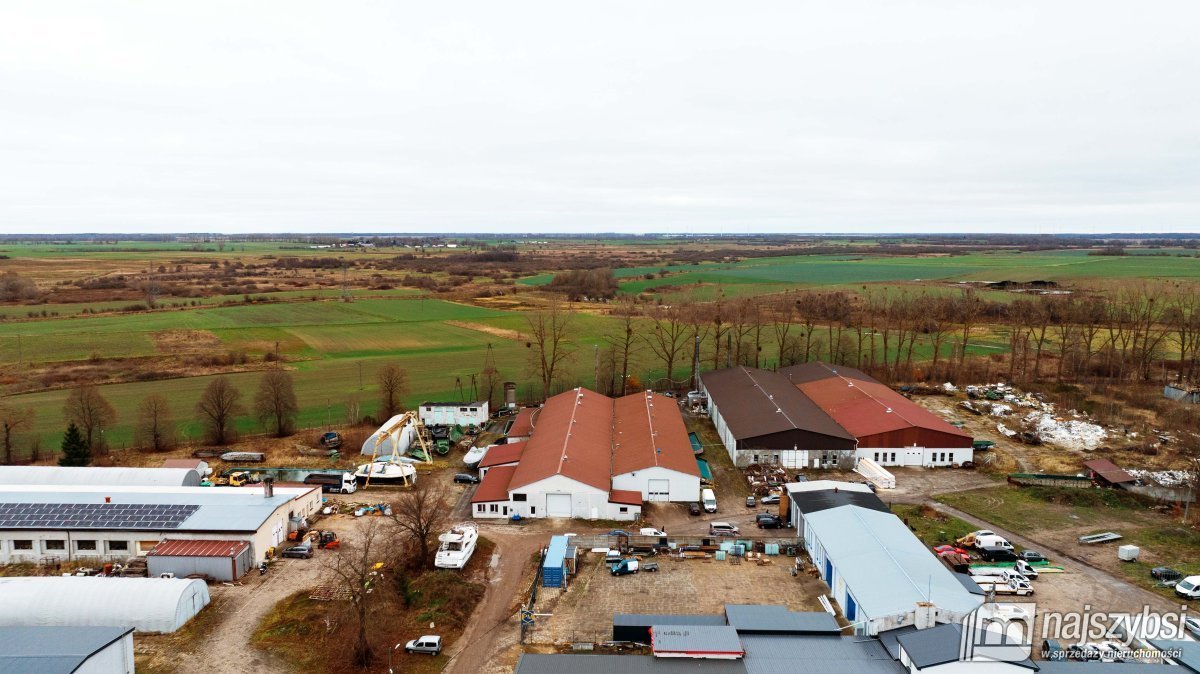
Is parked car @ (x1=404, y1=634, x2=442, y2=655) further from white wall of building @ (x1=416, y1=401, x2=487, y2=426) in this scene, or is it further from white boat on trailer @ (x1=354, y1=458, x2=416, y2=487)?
white wall of building @ (x1=416, y1=401, x2=487, y2=426)

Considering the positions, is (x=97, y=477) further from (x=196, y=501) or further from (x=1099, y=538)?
(x=1099, y=538)

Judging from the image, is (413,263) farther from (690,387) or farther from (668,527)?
(668,527)

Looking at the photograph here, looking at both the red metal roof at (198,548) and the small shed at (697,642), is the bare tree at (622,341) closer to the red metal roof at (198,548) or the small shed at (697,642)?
the red metal roof at (198,548)

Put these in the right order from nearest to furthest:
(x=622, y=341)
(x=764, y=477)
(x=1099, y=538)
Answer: (x=1099, y=538) < (x=764, y=477) < (x=622, y=341)

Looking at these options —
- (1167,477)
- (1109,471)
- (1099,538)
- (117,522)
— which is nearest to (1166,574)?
(1099,538)

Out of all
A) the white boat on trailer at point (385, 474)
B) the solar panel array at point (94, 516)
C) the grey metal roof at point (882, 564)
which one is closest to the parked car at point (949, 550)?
the grey metal roof at point (882, 564)

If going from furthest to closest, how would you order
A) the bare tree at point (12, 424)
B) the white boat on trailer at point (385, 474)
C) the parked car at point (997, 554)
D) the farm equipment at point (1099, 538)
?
the bare tree at point (12, 424) < the white boat on trailer at point (385, 474) < the farm equipment at point (1099, 538) < the parked car at point (997, 554)

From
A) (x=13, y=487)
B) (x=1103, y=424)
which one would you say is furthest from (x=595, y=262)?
(x=13, y=487)
